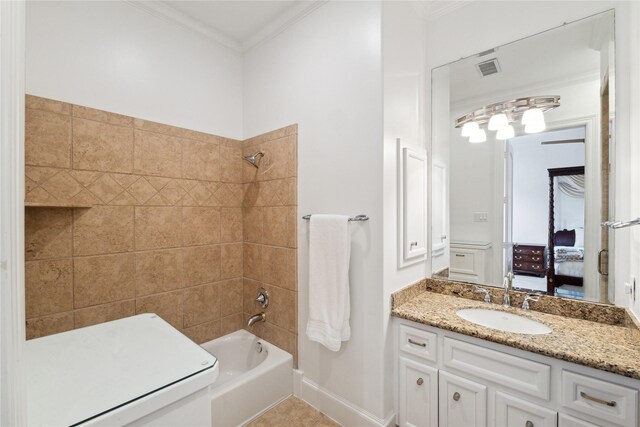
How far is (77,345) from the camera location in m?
1.17

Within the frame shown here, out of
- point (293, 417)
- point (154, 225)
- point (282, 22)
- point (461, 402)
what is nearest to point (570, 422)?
point (461, 402)

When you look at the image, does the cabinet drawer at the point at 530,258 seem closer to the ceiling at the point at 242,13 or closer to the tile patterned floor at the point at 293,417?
the tile patterned floor at the point at 293,417

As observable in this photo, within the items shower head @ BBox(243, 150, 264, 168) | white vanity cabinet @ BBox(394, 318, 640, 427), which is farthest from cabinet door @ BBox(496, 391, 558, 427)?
shower head @ BBox(243, 150, 264, 168)

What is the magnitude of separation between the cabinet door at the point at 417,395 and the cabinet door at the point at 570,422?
19.4 inches

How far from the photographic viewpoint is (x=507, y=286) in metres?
1.65

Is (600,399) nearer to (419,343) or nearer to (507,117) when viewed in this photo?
(419,343)

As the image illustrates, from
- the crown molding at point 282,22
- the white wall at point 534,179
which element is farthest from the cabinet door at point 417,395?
the crown molding at point 282,22

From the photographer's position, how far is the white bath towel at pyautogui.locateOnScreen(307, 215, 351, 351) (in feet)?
5.31

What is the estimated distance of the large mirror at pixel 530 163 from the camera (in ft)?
4.66

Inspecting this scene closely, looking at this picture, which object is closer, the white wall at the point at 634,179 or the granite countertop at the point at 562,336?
the granite countertop at the point at 562,336

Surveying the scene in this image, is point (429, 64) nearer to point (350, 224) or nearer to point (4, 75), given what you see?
point (350, 224)

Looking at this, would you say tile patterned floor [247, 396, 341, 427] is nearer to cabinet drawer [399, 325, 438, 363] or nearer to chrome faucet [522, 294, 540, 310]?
cabinet drawer [399, 325, 438, 363]

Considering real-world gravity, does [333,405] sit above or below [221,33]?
below

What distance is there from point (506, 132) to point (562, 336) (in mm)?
1129
